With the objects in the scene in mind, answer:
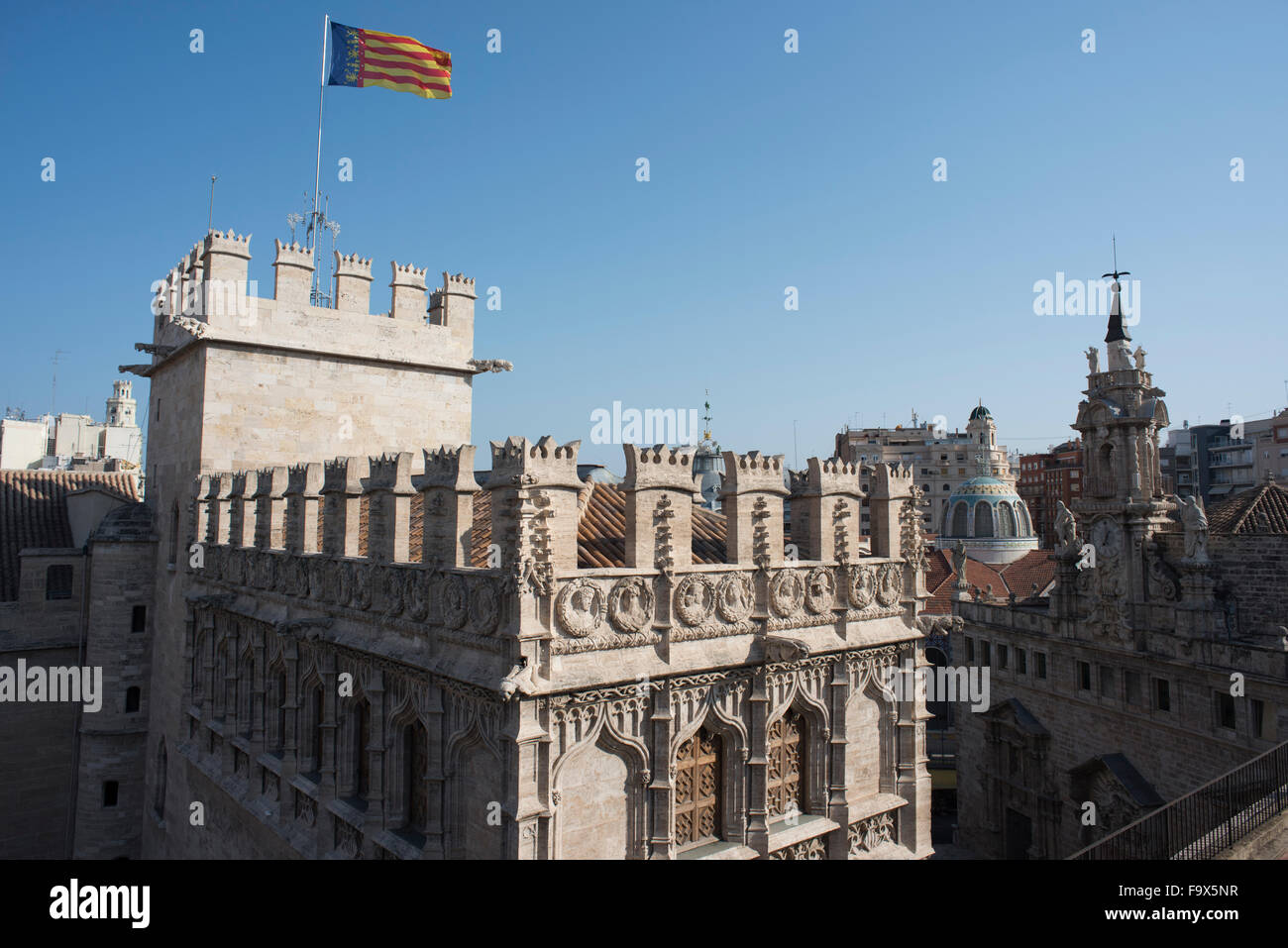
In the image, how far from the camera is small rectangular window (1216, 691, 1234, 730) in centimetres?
2609

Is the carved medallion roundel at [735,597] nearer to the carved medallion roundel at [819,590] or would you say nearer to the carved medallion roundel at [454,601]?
the carved medallion roundel at [819,590]

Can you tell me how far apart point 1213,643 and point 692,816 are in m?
21.9

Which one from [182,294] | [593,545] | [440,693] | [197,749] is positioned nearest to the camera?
[440,693]

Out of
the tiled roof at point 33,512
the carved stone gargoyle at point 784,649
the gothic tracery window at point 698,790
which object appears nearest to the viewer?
the gothic tracery window at point 698,790

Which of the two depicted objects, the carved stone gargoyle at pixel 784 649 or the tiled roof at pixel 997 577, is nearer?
the carved stone gargoyle at pixel 784 649

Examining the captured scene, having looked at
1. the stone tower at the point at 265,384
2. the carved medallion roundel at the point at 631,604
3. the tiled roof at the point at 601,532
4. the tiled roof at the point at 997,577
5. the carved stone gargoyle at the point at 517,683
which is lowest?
the tiled roof at the point at 997,577

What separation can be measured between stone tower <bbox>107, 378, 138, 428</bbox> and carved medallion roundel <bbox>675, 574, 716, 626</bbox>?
106570 millimetres

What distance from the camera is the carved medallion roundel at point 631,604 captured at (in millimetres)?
12812

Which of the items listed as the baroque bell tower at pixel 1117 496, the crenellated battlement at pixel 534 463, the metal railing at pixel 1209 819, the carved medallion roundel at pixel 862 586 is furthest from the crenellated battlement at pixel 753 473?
the baroque bell tower at pixel 1117 496

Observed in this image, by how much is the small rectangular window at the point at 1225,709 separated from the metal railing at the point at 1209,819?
644 centimetres

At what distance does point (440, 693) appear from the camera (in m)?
13.8

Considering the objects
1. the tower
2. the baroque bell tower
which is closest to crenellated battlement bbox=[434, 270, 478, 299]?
the baroque bell tower
